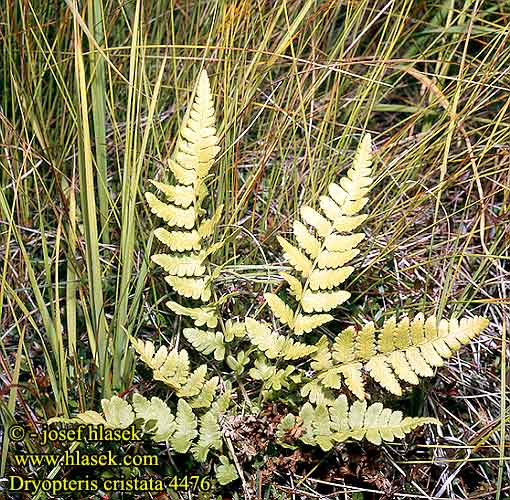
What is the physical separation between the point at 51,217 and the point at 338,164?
87cm

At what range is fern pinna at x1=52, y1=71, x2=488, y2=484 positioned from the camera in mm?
→ 1525

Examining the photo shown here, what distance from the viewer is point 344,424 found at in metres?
1.57

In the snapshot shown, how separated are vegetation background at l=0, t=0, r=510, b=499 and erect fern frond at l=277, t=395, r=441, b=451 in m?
0.13

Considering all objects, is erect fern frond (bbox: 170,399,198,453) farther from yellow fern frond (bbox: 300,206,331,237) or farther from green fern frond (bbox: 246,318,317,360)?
yellow fern frond (bbox: 300,206,331,237)

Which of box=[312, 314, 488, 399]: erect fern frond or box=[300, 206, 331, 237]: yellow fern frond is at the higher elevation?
box=[300, 206, 331, 237]: yellow fern frond

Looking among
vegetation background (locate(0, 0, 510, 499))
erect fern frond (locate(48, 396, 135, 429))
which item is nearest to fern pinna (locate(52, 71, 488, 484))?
erect fern frond (locate(48, 396, 135, 429))

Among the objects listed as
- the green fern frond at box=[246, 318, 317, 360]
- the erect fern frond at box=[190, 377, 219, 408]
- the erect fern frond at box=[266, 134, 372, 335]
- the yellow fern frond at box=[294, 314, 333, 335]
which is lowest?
the erect fern frond at box=[190, 377, 219, 408]

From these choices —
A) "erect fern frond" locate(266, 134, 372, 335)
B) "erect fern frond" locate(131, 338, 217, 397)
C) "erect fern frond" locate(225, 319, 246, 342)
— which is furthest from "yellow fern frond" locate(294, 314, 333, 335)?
"erect fern frond" locate(131, 338, 217, 397)

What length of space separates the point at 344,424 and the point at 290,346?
0.21 meters

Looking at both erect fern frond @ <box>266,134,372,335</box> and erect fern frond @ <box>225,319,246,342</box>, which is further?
erect fern frond @ <box>225,319,246,342</box>

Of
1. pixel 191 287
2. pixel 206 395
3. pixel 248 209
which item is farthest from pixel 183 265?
pixel 248 209

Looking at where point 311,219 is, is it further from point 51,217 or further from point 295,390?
point 51,217

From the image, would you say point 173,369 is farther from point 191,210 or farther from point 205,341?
point 191,210

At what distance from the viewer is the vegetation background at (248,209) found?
165 cm
